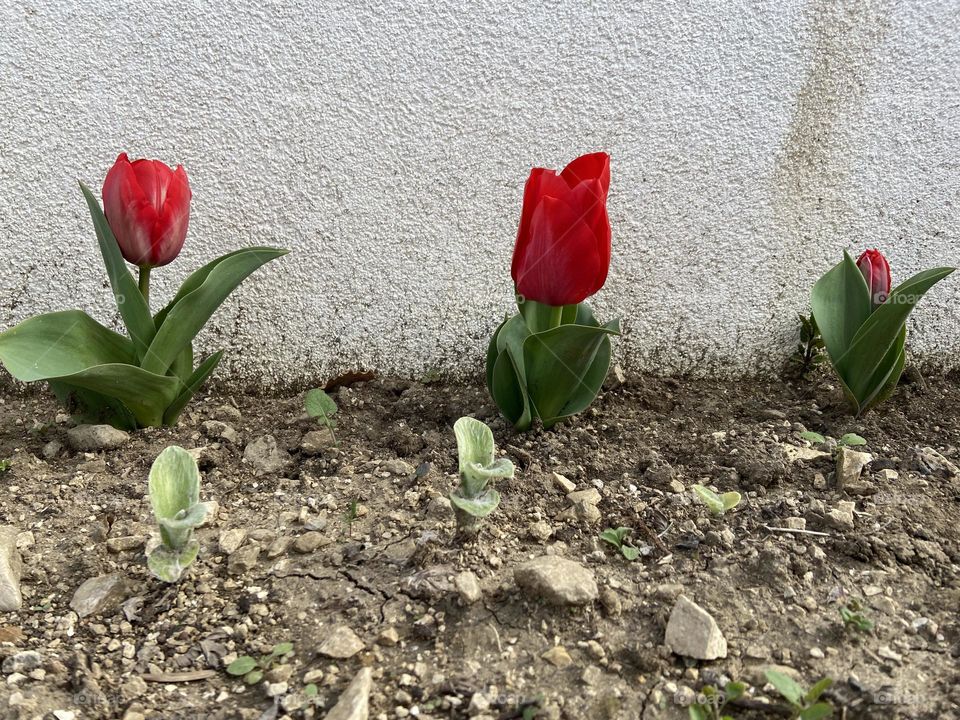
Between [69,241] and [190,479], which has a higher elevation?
[69,241]

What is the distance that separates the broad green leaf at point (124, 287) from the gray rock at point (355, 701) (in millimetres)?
851

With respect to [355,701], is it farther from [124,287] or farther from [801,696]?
[124,287]

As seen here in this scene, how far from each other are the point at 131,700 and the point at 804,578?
91 centimetres

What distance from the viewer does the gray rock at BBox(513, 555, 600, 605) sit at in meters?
1.11

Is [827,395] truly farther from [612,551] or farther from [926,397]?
[612,551]

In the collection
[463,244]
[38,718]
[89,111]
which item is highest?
[89,111]

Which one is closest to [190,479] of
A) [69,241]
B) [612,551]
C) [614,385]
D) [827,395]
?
[612,551]

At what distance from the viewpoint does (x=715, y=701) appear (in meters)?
0.95

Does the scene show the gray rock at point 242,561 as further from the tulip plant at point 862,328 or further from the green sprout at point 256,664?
the tulip plant at point 862,328

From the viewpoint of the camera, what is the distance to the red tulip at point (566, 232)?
4.56 ft

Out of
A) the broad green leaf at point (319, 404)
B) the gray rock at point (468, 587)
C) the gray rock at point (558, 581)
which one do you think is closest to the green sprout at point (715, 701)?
the gray rock at point (558, 581)

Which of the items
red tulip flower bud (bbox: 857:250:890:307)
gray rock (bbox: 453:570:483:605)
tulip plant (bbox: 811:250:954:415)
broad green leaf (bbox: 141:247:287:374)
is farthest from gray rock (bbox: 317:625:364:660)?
red tulip flower bud (bbox: 857:250:890:307)

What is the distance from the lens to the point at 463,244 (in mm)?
1966

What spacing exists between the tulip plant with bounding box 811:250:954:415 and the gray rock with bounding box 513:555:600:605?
894 millimetres
